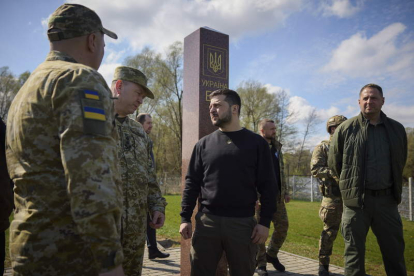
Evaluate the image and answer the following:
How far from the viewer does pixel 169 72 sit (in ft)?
91.2

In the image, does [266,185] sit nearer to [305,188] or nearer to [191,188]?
[191,188]

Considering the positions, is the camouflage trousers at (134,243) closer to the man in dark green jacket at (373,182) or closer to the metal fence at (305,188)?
the man in dark green jacket at (373,182)

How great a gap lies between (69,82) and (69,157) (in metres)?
0.35

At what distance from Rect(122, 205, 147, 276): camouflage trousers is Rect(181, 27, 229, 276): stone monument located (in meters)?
2.07

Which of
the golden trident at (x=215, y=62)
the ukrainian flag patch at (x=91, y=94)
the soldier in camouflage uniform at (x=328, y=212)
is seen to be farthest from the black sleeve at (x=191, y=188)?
the soldier in camouflage uniform at (x=328, y=212)

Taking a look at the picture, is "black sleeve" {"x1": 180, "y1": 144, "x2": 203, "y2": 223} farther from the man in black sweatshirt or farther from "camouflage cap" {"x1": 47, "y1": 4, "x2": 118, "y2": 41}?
"camouflage cap" {"x1": 47, "y1": 4, "x2": 118, "y2": 41}

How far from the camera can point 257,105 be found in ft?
99.1

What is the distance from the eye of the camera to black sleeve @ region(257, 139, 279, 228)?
2.86 meters

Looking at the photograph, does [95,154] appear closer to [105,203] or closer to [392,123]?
[105,203]

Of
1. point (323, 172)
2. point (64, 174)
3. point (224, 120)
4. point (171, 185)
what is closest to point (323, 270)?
point (323, 172)

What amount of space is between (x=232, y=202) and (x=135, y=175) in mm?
941

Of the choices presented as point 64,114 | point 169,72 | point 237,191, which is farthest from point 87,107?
point 169,72

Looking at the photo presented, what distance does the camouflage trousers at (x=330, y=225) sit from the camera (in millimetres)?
4621

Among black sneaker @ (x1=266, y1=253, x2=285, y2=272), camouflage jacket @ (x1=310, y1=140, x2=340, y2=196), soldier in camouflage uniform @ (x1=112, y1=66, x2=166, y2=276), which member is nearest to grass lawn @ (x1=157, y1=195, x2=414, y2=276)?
black sneaker @ (x1=266, y1=253, x2=285, y2=272)
